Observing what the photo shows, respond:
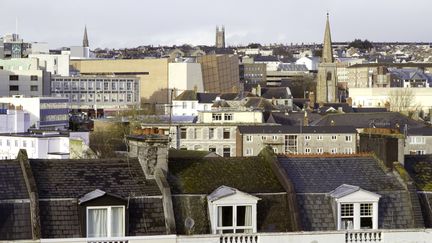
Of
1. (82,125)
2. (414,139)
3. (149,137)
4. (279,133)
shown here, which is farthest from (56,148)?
(82,125)

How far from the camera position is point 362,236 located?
33.2m

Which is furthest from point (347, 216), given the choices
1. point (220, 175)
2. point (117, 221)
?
point (117, 221)

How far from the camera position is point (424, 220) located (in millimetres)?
34469

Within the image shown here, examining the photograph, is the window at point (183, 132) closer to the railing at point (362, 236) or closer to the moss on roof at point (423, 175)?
the moss on roof at point (423, 175)

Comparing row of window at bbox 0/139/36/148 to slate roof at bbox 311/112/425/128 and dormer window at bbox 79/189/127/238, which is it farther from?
dormer window at bbox 79/189/127/238

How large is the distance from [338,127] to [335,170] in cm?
7930

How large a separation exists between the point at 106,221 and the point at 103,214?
0.18 meters

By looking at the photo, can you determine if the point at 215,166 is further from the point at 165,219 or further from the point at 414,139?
the point at 414,139

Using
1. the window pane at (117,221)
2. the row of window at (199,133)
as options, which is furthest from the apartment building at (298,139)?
the window pane at (117,221)

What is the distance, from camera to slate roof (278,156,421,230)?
111 ft

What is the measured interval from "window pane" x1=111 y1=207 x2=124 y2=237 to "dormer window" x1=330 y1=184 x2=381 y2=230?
5.41m

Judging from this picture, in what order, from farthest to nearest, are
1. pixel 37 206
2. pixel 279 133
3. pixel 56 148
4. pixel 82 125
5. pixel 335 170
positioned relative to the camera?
pixel 82 125, pixel 279 133, pixel 56 148, pixel 335 170, pixel 37 206

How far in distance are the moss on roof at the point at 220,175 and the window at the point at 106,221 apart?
1.83 metres

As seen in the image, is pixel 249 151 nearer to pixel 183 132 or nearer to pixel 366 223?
pixel 183 132
